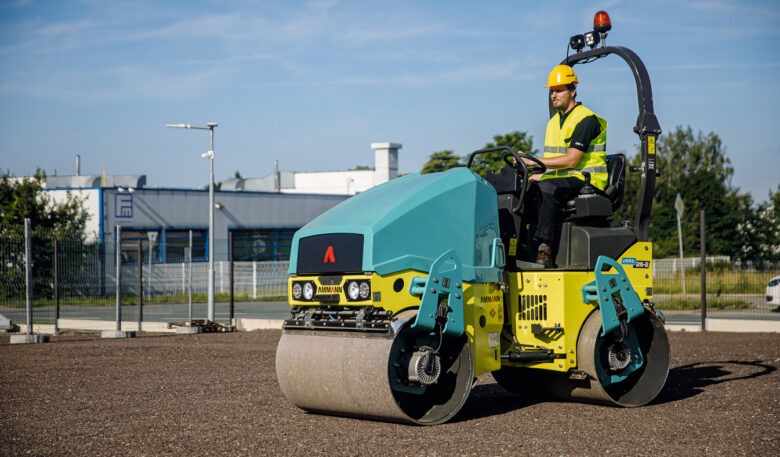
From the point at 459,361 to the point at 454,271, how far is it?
71 centimetres

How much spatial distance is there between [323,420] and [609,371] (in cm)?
250

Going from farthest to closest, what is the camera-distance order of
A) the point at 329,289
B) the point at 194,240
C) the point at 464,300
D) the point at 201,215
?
1. the point at 201,215
2. the point at 194,240
3. the point at 464,300
4. the point at 329,289

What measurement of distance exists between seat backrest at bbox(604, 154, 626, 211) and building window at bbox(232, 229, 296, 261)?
33464 mm

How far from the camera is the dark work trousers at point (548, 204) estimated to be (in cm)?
870

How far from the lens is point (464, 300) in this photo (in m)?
7.79

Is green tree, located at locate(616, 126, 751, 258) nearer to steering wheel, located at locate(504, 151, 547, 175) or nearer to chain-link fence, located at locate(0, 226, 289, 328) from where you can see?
chain-link fence, located at locate(0, 226, 289, 328)

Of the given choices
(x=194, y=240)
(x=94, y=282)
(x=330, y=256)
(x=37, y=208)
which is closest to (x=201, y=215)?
(x=194, y=240)

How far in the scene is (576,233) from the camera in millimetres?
8789

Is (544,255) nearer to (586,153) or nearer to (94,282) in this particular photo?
(586,153)

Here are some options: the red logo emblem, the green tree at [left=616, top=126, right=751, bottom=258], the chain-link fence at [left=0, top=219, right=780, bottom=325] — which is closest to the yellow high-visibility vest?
the red logo emblem

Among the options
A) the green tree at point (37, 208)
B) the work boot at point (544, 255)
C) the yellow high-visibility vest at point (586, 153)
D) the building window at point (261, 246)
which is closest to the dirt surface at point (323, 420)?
the work boot at point (544, 255)

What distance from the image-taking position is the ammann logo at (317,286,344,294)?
7.54 m

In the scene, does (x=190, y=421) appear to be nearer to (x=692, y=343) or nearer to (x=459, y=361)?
(x=459, y=361)

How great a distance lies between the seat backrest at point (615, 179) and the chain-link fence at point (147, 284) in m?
9.78
